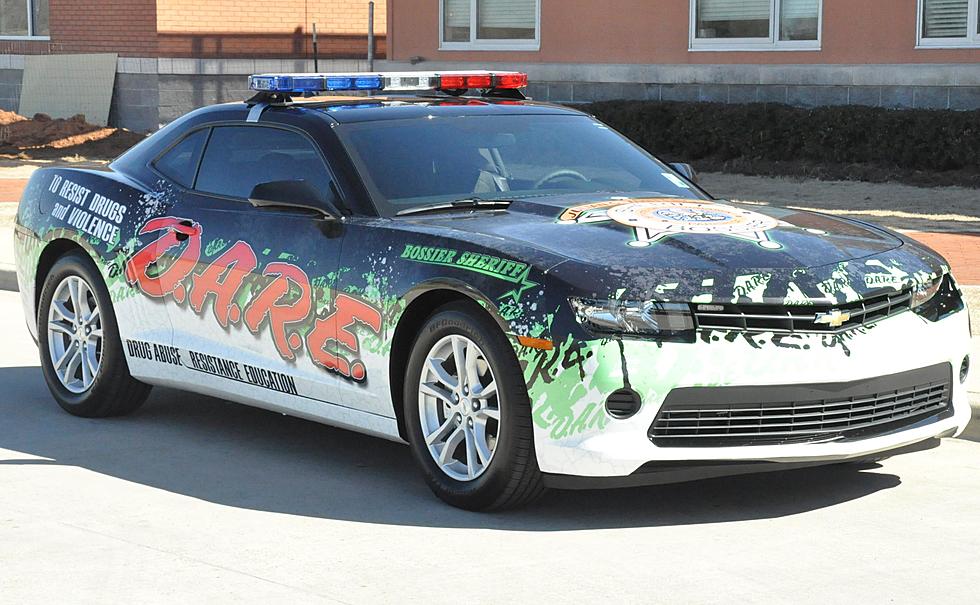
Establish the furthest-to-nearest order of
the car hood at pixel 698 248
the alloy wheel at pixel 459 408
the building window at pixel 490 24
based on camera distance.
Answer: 1. the building window at pixel 490 24
2. the alloy wheel at pixel 459 408
3. the car hood at pixel 698 248

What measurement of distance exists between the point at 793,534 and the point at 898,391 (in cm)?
69

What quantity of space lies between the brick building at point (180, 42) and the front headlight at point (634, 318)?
25.0m

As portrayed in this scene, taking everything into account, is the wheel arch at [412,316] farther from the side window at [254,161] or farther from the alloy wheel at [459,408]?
the side window at [254,161]

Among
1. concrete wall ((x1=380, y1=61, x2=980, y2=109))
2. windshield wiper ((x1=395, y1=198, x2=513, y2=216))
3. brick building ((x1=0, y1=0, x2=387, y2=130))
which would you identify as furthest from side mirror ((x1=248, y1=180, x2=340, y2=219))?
brick building ((x1=0, y1=0, x2=387, y2=130))

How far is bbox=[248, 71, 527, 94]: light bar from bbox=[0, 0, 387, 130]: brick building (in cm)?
2237

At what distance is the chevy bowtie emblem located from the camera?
5.80 meters

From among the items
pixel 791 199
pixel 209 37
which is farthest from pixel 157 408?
pixel 209 37

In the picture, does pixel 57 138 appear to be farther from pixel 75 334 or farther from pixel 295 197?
pixel 295 197

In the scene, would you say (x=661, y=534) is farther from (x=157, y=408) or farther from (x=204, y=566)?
(x=157, y=408)

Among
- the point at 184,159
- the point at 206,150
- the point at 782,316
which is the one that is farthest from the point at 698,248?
the point at 184,159

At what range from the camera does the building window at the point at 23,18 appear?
1253 inches

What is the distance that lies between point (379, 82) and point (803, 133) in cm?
1435

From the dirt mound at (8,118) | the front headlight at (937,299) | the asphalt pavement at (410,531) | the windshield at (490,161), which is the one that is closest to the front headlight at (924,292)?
the front headlight at (937,299)

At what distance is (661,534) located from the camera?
230 inches
